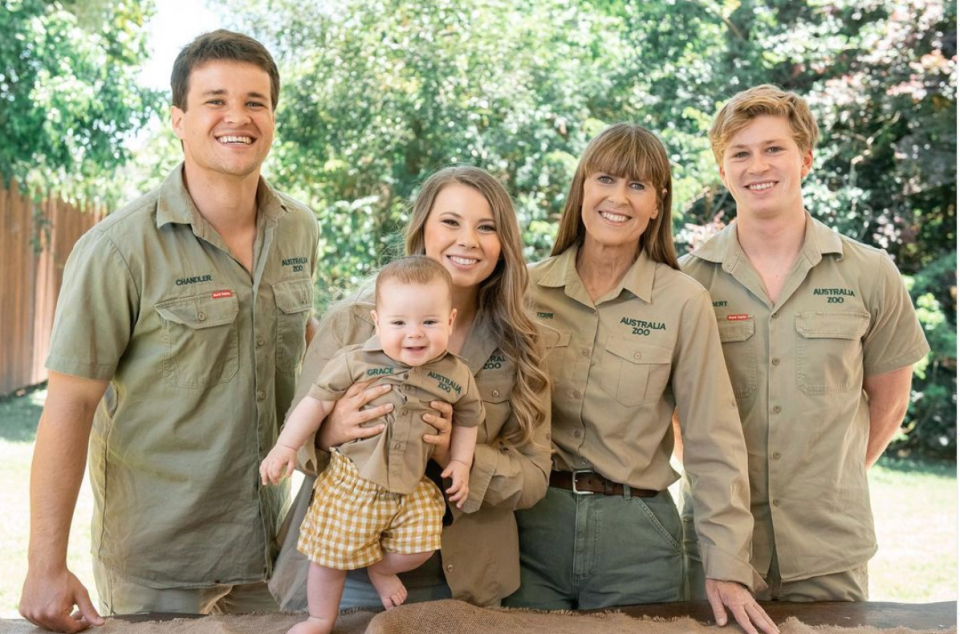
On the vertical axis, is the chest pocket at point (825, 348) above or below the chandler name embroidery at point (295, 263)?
below

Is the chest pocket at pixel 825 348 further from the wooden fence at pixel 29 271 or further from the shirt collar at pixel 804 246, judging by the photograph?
the wooden fence at pixel 29 271

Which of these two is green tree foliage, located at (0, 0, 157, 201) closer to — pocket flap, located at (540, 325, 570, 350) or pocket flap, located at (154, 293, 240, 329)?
pocket flap, located at (154, 293, 240, 329)

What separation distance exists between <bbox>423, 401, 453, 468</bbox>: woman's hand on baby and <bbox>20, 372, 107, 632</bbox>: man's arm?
2.88 ft

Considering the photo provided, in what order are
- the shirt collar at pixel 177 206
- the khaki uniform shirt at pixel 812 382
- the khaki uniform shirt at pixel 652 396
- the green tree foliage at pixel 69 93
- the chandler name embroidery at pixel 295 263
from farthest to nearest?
the green tree foliage at pixel 69 93
the chandler name embroidery at pixel 295 263
the khaki uniform shirt at pixel 812 382
the shirt collar at pixel 177 206
the khaki uniform shirt at pixel 652 396

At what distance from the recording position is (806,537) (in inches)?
107

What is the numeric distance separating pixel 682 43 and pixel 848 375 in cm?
674

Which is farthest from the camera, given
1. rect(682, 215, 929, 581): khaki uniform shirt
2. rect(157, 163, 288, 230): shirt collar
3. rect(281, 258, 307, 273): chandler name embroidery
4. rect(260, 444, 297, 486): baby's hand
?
rect(281, 258, 307, 273): chandler name embroidery

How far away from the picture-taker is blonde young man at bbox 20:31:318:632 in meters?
2.51

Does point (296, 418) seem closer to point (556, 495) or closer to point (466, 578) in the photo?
point (466, 578)

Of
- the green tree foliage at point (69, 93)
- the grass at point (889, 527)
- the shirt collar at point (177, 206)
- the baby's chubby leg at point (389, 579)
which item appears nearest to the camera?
the baby's chubby leg at point (389, 579)

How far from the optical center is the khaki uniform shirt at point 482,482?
92.7 inches

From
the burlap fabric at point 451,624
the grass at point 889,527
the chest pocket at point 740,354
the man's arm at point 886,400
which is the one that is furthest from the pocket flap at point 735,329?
the grass at point 889,527

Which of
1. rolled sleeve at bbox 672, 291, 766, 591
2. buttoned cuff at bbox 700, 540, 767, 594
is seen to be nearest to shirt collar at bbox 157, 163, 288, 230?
rolled sleeve at bbox 672, 291, 766, 591

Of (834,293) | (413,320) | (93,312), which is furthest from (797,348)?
(93,312)
